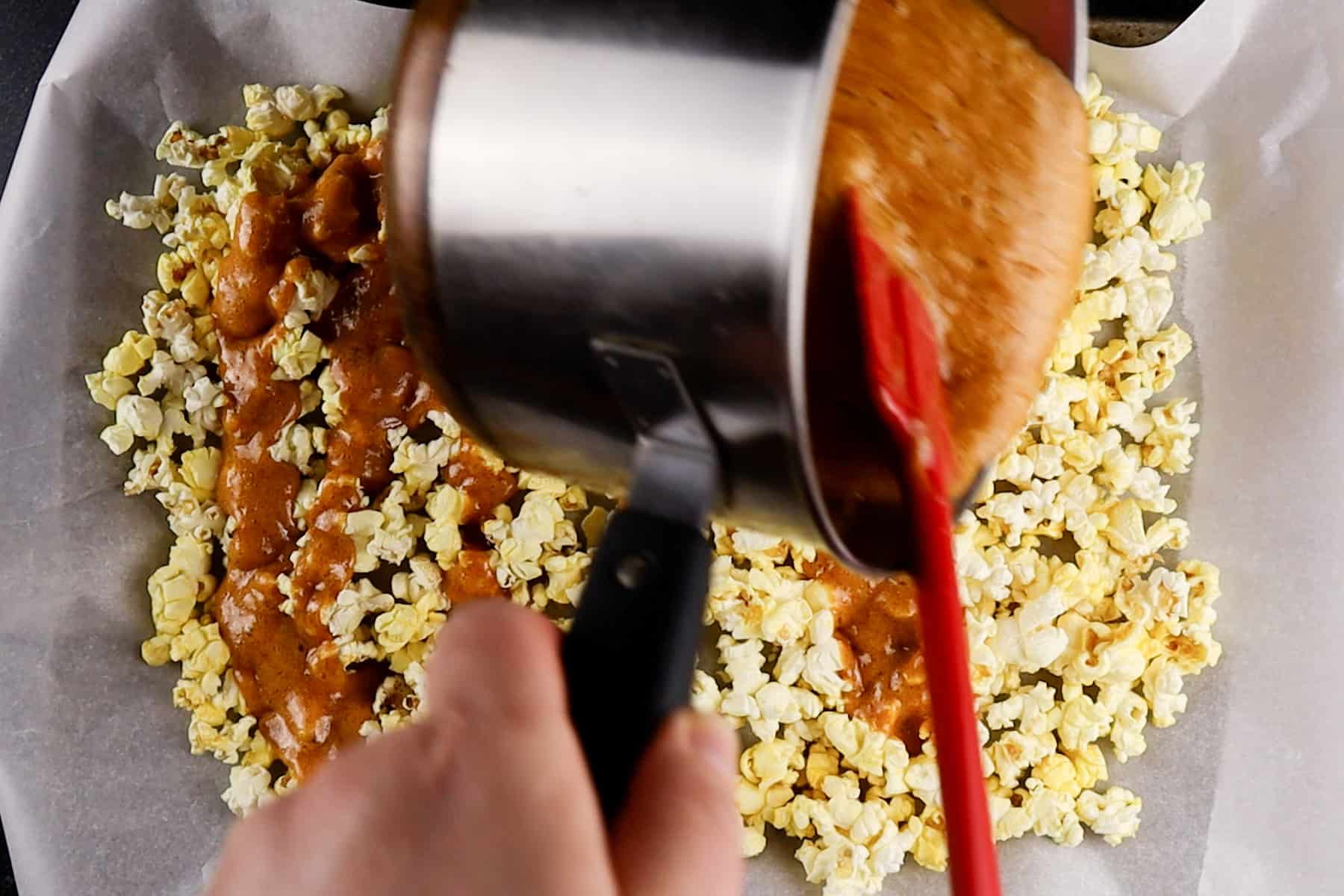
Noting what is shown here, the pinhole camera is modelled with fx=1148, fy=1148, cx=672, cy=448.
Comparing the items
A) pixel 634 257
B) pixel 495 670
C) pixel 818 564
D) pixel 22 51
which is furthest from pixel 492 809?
pixel 22 51

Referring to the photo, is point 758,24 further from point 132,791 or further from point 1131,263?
point 132,791

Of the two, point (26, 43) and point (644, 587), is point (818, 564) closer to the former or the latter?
point (644, 587)

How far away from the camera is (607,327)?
556 mm

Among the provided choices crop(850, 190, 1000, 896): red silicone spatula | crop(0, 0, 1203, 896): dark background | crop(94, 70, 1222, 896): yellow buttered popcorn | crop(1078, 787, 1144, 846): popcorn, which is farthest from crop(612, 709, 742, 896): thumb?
crop(0, 0, 1203, 896): dark background

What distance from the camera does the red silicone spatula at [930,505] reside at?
0.58 m

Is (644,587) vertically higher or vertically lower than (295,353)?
higher

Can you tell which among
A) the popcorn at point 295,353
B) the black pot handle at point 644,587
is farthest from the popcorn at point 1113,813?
the popcorn at point 295,353

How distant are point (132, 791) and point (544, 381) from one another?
26.0 inches

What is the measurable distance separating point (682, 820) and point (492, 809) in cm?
8

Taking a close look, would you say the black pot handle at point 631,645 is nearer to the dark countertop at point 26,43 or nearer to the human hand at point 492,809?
the human hand at point 492,809

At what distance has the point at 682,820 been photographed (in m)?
0.47

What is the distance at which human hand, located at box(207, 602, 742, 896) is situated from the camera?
1.38 ft

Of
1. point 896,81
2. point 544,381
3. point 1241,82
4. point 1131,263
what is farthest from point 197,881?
point 1241,82

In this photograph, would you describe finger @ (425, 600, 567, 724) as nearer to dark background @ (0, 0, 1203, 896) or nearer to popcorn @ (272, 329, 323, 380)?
popcorn @ (272, 329, 323, 380)
